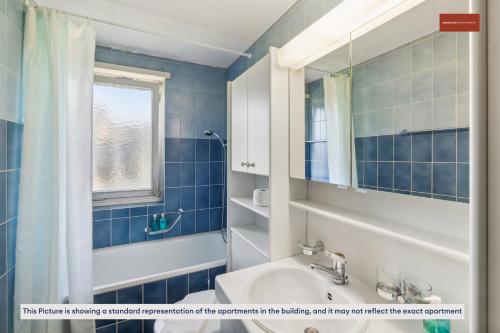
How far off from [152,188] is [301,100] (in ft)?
5.73

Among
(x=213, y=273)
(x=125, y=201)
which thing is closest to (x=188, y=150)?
(x=125, y=201)

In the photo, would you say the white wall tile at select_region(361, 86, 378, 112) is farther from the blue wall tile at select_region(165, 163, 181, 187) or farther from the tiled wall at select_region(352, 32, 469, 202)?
the blue wall tile at select_region(165, 163, 181, 187)

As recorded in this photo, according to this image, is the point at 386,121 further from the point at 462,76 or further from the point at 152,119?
the point at 152,119

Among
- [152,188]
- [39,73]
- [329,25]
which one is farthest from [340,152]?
[152,188]

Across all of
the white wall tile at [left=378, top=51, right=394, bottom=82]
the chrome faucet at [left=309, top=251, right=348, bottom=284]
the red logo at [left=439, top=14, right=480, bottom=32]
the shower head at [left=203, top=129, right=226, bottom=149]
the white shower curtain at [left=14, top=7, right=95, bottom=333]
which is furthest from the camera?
the shower head at [left=203, top=129, right=226, bottom=149]

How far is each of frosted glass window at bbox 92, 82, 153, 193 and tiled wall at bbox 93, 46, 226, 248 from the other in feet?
0.68

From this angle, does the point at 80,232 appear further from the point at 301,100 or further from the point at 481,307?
the point at 481,307

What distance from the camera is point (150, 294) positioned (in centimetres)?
157

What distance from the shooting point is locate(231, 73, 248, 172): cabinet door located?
1484mm

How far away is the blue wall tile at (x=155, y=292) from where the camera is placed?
5.11 feet

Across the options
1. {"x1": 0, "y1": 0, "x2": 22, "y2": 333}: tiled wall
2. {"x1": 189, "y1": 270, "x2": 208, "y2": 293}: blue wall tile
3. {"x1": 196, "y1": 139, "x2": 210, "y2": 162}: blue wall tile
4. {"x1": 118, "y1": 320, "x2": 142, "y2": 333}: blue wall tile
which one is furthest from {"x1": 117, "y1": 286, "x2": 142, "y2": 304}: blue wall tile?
{"x1": 196, "y1": 139, "x2": 210, "y2": 162}: blue wall tile

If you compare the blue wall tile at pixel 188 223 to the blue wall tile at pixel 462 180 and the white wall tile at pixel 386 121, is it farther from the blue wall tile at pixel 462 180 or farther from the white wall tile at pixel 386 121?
the blue wall tile at pixel 462 180

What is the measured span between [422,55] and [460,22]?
0.90 ft

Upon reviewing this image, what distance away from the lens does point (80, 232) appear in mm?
1309
